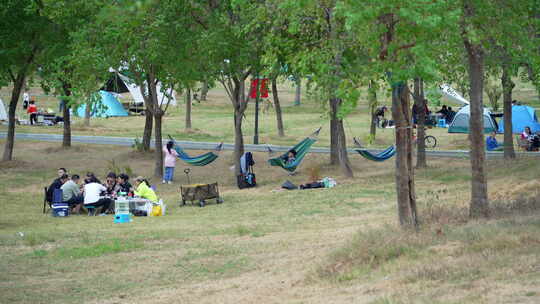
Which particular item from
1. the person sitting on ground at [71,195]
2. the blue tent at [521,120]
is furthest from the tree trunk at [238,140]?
the blue tent at [521,120]

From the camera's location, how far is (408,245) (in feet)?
33.3

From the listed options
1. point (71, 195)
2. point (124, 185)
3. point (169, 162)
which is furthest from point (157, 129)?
point (71, 195)

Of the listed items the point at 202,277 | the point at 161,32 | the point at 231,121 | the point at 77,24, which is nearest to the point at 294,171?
the point at 161,32

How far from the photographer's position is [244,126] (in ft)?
134

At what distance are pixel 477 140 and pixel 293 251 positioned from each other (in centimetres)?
324

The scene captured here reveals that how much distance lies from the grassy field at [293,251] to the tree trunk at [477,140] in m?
0.30

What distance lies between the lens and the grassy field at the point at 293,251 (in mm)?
8617

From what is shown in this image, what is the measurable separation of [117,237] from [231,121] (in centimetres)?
2801

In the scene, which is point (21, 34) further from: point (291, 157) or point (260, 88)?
point (291, 157)

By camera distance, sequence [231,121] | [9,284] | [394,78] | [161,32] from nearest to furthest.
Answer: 1. [394,78]
2. [9,284]
3. [161,32]
4. [231,121]

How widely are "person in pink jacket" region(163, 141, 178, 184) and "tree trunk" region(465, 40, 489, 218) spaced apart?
13.2 meters

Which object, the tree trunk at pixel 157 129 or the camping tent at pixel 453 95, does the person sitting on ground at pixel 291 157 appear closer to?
the tree trunk at pixel 157 129

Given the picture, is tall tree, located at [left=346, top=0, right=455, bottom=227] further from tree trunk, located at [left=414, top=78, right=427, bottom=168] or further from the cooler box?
tree trunk, located at [left=414, top=78, right=427, bottom=168]

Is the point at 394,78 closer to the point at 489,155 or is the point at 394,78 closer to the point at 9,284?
the point at 9,284
